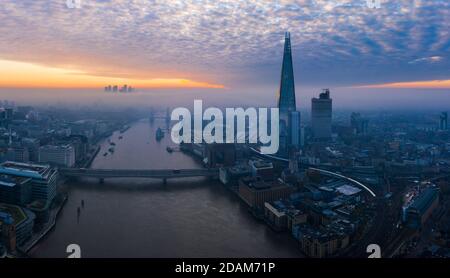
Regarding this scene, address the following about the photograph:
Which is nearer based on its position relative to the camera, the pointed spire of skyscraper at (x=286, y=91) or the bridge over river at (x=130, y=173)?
the bridge over river at (x=130, y=173)

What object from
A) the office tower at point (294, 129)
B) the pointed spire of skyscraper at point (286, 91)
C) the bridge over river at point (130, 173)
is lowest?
the bridge over river at point (130, 173)

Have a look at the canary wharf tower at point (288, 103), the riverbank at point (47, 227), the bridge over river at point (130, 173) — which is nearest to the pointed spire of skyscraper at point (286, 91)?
the canary wharf tower at point (288, 103)

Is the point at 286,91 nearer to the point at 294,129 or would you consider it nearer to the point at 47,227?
the point at 294,129

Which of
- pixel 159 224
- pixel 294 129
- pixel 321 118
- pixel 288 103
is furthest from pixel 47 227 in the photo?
pixel 321 118

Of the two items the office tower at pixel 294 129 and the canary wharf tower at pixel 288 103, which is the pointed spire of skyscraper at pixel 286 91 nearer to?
the canary wharf tower at pixel 288 103

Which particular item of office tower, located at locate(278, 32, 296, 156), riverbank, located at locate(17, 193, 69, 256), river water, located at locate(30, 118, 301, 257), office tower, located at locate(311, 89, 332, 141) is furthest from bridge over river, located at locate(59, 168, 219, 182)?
office tower, located at locate(311, 89, 332, 141)

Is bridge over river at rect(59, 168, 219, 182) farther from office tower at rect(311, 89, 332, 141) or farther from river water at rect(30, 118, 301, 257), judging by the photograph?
office tower at rect(311, 89, 332, 141)

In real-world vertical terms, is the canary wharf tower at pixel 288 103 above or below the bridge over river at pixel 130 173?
above
